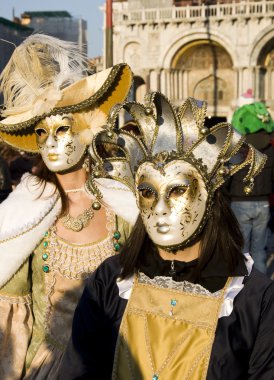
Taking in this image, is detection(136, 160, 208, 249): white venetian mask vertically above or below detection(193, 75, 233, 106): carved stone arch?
below

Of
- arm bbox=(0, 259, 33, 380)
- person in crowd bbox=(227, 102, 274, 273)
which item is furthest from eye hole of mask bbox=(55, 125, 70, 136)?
person in crowd bbox=(227, 102, 274, 273)

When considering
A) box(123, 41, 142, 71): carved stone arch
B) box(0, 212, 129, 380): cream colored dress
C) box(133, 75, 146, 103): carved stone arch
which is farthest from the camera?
box(133, 75, 146, 103): carved stone arch

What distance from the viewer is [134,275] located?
2.79m

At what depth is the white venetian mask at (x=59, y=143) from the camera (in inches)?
165

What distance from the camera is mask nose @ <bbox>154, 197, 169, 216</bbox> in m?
2.67

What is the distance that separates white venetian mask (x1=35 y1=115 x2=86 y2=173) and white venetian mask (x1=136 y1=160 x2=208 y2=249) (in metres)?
1.54

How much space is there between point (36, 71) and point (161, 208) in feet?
6.84

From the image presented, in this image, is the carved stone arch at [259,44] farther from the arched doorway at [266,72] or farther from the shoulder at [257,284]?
the shoulder at [257,284]

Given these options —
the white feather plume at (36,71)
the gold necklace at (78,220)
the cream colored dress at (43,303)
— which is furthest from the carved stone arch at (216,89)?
the cream colored dress at (43,303)

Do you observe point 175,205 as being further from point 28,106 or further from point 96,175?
point 28,106

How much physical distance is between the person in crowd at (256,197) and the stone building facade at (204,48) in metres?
26.7

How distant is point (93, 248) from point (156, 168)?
1.54 meters

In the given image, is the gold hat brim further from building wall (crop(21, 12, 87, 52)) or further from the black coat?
building wall (crop(21, 12, 87, 52))

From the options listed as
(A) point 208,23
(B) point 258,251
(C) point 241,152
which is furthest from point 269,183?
(A) point 208,23
